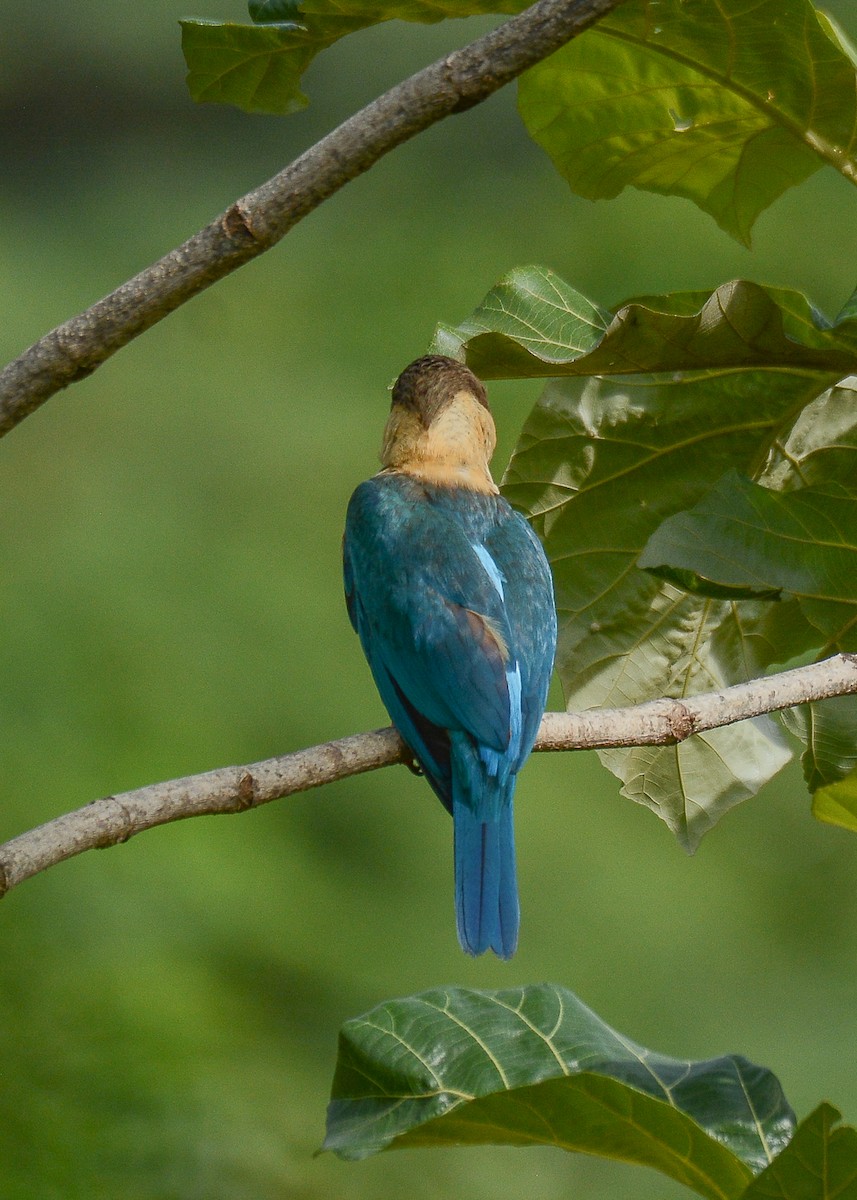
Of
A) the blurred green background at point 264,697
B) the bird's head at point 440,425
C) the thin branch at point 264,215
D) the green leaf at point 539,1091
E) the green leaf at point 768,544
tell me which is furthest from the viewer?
the blurred green background at point 264,697

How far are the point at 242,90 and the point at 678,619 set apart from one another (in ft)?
3.30

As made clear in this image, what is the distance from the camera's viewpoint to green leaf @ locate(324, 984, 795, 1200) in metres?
1.40

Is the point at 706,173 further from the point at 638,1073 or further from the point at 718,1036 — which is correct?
the point at 718,1036

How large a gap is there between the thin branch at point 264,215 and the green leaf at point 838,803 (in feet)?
3.45

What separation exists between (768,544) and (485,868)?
0.60 m

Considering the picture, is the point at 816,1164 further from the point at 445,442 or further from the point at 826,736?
the point at 445,442

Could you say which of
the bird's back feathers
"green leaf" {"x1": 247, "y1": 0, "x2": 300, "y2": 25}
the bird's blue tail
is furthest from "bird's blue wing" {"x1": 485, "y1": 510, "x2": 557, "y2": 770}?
"green leaf" {"x1": 247, "y1": 0, "x2": 300, "y2": 25}

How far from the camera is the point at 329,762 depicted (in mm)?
1559

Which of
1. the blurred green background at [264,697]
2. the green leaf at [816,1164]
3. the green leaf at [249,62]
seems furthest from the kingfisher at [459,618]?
→ the blurred green background at [264,697]

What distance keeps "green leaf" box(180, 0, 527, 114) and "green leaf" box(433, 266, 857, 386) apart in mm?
367

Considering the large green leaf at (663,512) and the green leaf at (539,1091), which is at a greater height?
the large green leaf at (663,512)

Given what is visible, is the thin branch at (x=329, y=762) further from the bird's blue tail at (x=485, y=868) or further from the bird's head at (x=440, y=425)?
the bird's head at (x=440, y=425)

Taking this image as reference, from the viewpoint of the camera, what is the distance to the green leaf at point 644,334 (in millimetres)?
1805

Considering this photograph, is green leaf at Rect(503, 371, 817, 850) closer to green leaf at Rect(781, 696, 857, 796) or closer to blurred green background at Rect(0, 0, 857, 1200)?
green leaf at Rect(781, 696, 857, 796)
